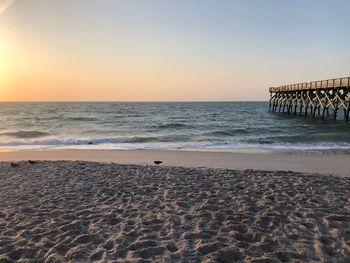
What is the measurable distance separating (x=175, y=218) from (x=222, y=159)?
24.1 ft

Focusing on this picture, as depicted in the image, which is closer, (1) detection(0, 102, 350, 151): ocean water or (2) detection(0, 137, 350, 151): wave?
(2) detection(0, 137, 350, 151): wave

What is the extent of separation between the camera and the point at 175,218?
5.58 meters

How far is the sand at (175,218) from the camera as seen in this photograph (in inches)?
173

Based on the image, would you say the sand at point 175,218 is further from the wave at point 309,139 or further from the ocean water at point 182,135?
the wave at point 309,139

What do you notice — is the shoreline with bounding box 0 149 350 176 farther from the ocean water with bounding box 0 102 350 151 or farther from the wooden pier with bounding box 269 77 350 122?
the wooden pier with bounding box 269 77 350 122

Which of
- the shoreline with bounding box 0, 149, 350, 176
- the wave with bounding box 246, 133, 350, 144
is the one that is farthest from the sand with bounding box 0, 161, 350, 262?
the wave with bounding box 246, 133, 350, 144

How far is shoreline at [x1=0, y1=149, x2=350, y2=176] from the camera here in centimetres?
1110

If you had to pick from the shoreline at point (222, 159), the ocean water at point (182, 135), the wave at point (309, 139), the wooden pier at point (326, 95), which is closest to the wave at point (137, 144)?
the ocean water at point (182, 135)

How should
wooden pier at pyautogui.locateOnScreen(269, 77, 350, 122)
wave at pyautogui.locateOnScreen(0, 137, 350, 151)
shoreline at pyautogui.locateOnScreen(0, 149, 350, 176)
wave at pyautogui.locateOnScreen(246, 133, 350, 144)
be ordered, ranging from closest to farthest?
shoreline at pyautogui.locateOnScreen(0, 149, 350, 176) → wave at pyautogui.locateOnScreen(0, 137, 350, 151) → wave at pyautogui.locateOnScreen(246, 133, 350, 144) → wooden pier at pyautogui.locateOnScreen(269, 77, 350, 122)

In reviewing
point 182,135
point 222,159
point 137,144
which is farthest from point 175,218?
point 182,135

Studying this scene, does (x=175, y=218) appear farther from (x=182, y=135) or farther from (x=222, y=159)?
(x=182, y=135)

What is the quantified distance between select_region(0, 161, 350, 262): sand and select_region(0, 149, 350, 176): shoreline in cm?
234

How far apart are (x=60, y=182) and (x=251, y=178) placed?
4238mm

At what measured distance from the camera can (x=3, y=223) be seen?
5469 mm
